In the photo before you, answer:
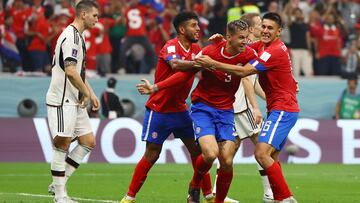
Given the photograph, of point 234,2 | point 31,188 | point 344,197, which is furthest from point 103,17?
point 344,197

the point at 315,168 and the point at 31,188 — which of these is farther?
the point at 315,168

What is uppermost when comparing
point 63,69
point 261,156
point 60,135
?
point 63,69

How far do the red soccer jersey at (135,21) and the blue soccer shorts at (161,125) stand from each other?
44.8ft

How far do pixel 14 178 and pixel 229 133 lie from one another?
6.71m

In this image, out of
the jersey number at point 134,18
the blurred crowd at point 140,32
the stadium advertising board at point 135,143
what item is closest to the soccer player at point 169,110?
the stadium advertising board at point 135,143

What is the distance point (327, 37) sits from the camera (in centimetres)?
2997

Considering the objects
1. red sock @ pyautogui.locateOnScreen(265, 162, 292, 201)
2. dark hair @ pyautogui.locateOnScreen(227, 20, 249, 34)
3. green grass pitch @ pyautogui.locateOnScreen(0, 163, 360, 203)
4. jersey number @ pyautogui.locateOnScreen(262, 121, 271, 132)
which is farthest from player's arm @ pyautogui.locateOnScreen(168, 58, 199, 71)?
green grass pitch @ pyautogui.locateOnScreen(0, 163, 360, 203)

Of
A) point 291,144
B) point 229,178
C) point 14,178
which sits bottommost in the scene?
point 291,144

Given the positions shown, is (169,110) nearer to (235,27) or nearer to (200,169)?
(200,169)

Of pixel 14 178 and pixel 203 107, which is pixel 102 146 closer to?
pixel 14 178

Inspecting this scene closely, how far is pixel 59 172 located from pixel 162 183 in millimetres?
4780

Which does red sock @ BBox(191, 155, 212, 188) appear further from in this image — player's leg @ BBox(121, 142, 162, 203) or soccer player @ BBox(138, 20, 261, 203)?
player's leg @ BBox(121, 142, 162, 203)

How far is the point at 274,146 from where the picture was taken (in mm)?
14250

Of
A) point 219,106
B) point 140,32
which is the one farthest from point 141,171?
point 140,32
